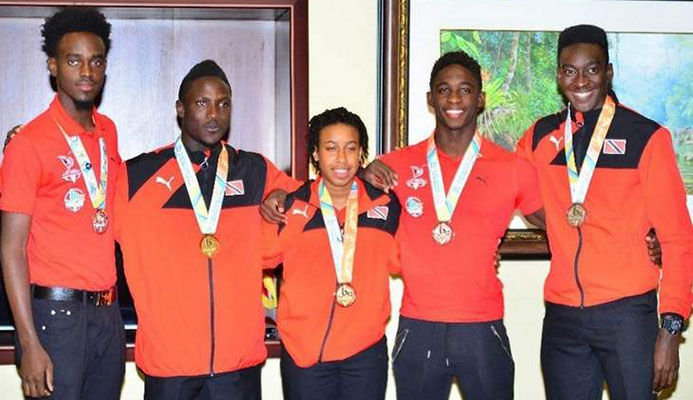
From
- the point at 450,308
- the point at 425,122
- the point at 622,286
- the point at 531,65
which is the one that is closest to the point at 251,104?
the point at 425,122

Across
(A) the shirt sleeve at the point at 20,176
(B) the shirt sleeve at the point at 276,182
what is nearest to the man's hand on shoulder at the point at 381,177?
(B) the shirt sleeve at the point at 276,182

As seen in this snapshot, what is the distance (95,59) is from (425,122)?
1.57 m

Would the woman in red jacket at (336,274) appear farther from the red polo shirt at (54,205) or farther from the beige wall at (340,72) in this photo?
the beige wall at (340,72)

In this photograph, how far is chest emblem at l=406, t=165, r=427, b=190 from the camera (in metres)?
3.60

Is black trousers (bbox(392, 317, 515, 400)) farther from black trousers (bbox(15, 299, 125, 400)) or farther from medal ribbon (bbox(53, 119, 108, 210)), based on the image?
medal ribbon (bbox(53, 119, 108, 210))

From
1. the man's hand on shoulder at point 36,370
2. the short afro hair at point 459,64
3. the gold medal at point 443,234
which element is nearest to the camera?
the man's hand on shoulder at point 36,370

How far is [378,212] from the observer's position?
138 inches

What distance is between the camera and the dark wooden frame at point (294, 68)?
4.15 m

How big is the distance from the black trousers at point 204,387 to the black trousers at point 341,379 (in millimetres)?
164

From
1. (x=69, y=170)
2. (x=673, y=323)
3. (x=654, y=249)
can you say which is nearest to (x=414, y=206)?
(x=654, y=249)

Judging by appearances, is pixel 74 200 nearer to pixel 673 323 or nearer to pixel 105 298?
pixel 105 298

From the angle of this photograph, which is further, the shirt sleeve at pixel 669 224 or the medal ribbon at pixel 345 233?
the medal ribbon at pixel 345 233

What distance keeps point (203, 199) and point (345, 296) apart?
607mm

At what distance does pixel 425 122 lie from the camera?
4.31 metres
